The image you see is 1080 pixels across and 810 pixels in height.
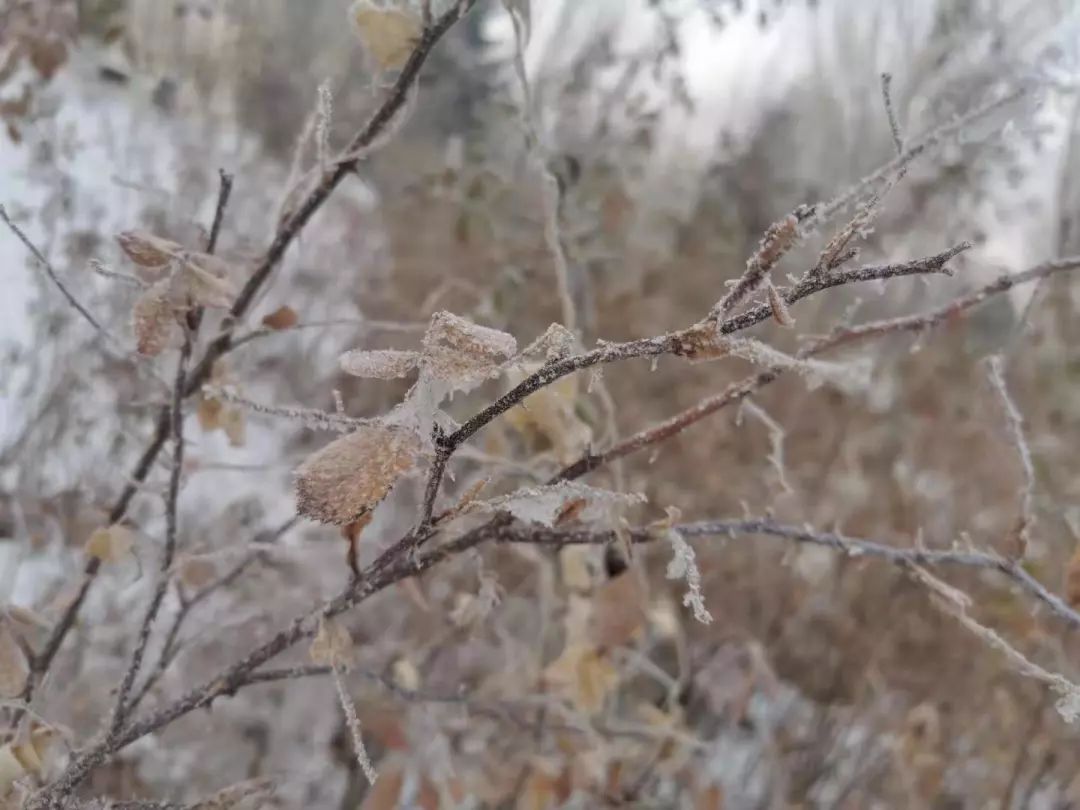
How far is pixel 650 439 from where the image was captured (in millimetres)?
348

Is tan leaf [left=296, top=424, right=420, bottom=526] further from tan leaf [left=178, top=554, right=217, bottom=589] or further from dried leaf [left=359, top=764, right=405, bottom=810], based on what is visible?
dried leaf [left=359, top=764, right=405, bottom=810]

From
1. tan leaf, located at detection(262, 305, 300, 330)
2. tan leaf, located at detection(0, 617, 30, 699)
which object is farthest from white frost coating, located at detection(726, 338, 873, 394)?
tan leaf, located at detection(0, 617, 30, 699)

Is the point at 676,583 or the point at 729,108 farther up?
the point at 729,108

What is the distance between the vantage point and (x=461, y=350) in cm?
26

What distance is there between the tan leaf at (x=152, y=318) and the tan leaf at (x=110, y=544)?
103mm

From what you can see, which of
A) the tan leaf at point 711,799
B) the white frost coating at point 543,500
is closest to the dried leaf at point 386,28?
the white frost coating at point 543,500

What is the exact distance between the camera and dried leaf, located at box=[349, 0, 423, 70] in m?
0.39

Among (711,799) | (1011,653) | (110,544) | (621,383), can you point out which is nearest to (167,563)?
(110,544)

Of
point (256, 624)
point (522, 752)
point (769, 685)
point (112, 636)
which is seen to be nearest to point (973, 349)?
point (769, 685)

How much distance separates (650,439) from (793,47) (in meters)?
1.87

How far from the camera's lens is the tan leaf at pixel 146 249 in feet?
1.16

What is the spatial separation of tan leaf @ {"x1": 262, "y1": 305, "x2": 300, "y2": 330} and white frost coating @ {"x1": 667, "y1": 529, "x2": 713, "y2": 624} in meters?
0.20

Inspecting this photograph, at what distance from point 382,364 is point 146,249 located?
0.15 meters

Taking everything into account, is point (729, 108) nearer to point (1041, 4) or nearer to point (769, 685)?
point (1041, 4)
